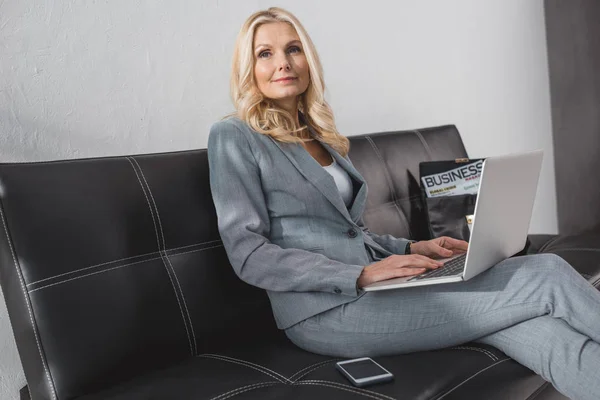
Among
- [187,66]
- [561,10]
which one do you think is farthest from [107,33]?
[561,10]

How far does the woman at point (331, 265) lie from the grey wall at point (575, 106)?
8.47 ft

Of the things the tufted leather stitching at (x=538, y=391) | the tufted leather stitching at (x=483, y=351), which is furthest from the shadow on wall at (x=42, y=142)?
the tufted leather stitching at (x=538, y=391)

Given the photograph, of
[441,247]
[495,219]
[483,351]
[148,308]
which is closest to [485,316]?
[483,351]

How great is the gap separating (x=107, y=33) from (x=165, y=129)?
1.08 ft

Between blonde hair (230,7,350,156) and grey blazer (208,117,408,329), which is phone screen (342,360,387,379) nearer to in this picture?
grey blazer (208,117,408,329)

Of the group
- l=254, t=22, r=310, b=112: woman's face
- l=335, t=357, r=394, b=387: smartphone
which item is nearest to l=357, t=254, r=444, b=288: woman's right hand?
l=335, t=357, r=394, b=387: smartphone

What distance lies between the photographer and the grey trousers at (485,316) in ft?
4.23

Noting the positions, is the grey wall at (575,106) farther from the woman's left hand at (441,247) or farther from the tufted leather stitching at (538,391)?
the tufted leather stitching at (538,391)

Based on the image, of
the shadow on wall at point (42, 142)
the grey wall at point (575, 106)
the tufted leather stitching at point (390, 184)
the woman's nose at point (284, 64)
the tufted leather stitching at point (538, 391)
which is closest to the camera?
the tufted leather stitching at point (538, 391)

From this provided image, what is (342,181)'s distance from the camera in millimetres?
1747

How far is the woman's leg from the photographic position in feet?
3.89

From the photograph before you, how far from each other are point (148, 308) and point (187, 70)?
0.89 metres

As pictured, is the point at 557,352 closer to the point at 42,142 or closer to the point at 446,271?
the point at 446,271

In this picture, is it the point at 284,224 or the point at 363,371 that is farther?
the point at 284,224
